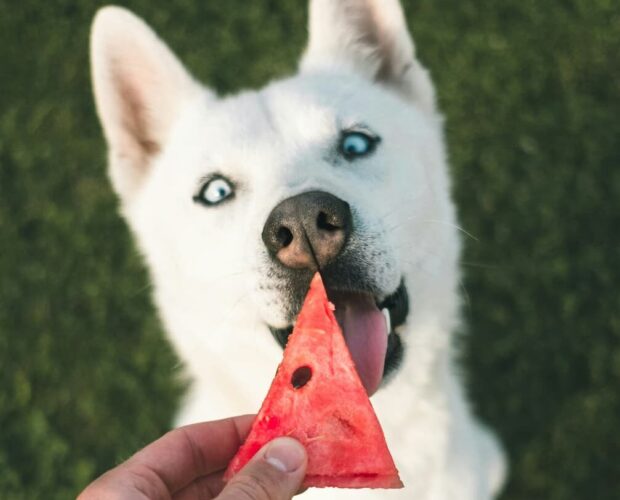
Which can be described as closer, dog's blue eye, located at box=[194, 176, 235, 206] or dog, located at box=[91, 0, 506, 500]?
dog, located at box=[91, 0, 506, 500]

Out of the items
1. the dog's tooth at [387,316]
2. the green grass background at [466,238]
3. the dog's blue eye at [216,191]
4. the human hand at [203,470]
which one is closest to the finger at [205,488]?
the human hand at [203,470]

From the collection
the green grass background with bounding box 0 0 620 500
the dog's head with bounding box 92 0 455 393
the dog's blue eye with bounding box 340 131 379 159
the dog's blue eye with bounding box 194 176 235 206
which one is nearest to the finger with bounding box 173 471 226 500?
the dog's head with bounding box 92 0 455 393

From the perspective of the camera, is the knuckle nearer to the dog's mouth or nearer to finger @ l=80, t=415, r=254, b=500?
finger @ l=80, t=415, r=254, b=500

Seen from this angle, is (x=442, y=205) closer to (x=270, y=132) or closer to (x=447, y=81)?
(x=270, y=132)

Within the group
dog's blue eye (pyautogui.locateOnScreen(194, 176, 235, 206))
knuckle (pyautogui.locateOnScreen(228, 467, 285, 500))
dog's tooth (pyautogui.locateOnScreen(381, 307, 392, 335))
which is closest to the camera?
knuckle (pyautogui.locateOnScreen(228, 467, 285, 500))

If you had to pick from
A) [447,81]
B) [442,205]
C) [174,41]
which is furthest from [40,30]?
[442,205]
